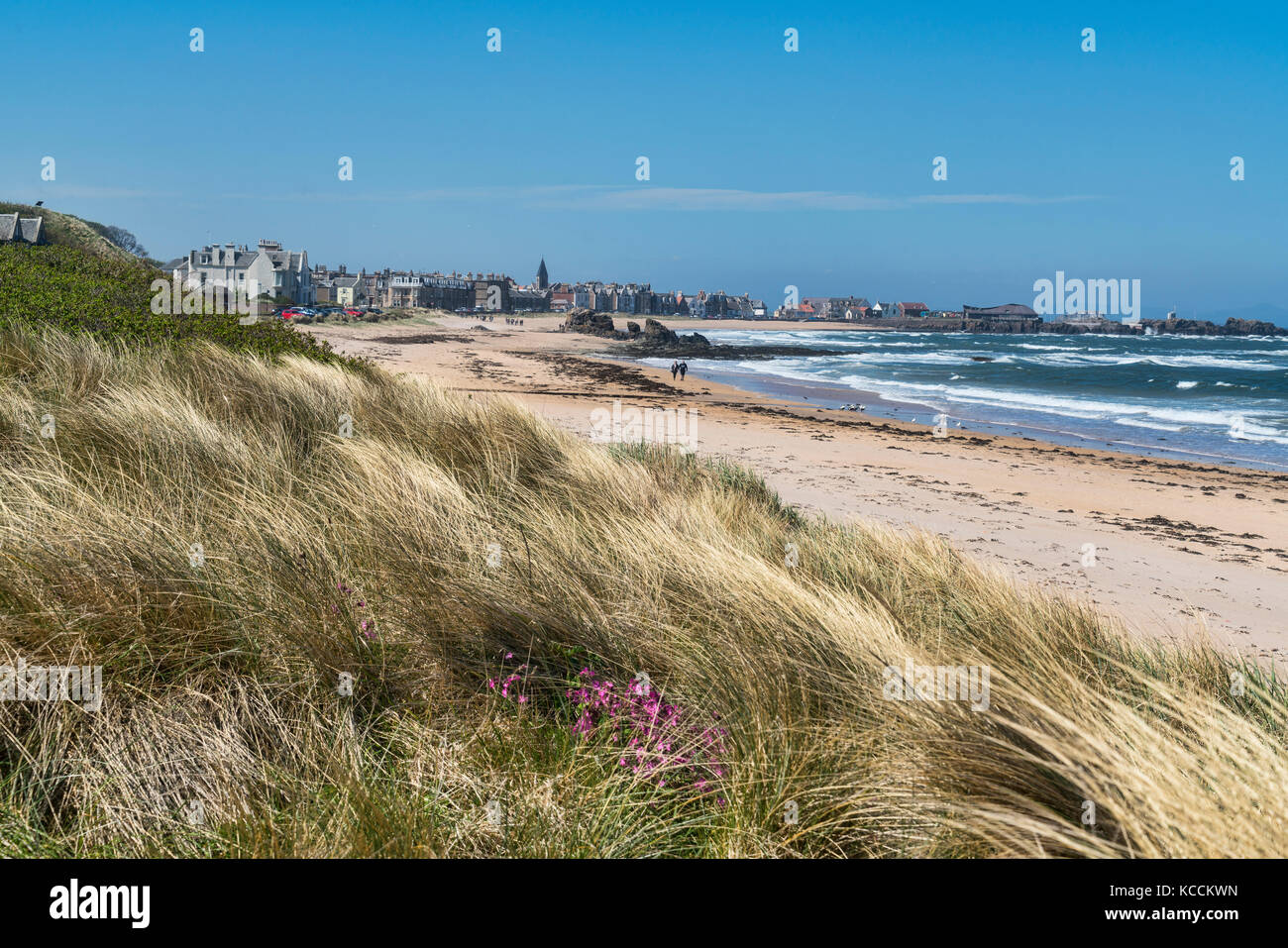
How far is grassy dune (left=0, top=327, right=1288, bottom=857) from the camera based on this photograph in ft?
7.51

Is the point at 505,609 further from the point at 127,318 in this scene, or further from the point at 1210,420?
the point at 1210,420

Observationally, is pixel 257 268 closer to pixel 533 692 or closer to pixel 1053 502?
pixel 1053 502

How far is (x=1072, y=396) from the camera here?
35531 mm

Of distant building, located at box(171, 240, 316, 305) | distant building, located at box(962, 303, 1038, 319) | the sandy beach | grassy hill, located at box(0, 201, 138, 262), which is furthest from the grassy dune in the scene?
distant building, located at box(962, 303, 1038, 319)

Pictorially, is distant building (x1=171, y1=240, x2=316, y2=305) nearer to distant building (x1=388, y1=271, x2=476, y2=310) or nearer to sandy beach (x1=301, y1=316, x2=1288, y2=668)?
distant building (x1=388, y1=271, x2=476, y2=310)

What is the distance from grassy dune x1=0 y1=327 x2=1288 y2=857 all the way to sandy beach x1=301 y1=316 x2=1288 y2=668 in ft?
5.41

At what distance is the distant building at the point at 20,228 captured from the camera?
3797 cm

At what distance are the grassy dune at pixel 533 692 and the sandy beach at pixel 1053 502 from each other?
1648 mm

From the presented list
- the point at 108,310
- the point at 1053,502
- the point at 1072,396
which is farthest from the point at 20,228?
the point at 1072,396

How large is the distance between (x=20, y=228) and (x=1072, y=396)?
4820 cm

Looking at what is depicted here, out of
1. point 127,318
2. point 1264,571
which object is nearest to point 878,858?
point 1264,571

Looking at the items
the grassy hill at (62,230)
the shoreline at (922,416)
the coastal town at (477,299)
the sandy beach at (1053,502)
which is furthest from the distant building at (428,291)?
the sandy beach at (1053,502)

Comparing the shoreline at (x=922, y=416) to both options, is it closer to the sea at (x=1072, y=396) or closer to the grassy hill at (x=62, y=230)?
the sea at (x=1072, y=396)

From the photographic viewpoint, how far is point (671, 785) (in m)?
2.71
